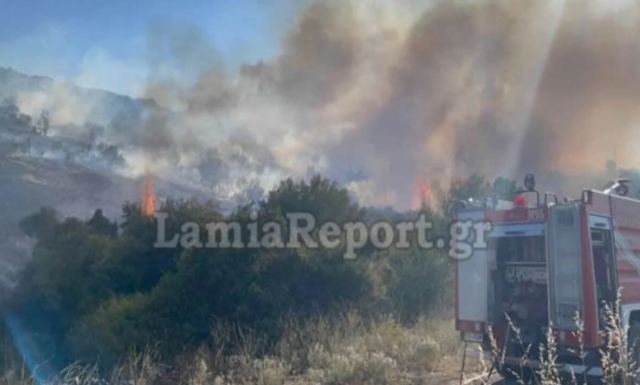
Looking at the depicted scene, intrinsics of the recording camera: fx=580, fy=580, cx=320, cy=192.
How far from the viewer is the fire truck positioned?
6.26m

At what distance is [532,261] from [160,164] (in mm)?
39606

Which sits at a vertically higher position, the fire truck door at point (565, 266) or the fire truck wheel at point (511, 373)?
the fire truck door at point (565, 266)

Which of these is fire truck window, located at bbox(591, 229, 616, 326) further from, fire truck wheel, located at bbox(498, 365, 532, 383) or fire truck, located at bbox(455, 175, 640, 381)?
fire truck wheel, located at bbox(498, 365, 532, 383)

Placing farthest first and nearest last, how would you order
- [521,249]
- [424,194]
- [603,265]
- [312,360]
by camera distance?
[424,194] < [521,249] < [603,265] < [312,360]

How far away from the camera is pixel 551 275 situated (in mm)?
6453

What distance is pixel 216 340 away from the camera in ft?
26.5

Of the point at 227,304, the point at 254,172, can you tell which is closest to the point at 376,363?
the point at 227,304

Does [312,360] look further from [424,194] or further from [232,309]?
[424,194]

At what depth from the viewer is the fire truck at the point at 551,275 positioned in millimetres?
6262

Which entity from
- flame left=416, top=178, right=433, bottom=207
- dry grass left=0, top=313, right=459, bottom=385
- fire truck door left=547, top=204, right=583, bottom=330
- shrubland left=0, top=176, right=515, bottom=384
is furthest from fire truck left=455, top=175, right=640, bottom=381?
flame left=416, top=178, right=433, bottom=207

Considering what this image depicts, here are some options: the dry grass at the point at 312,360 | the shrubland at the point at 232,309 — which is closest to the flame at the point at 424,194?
the shrubland at the point at 232,309

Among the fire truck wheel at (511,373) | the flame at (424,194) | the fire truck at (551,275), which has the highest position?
the flame at (424,194)

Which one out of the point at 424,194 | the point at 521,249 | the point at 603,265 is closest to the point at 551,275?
the point at 603,265

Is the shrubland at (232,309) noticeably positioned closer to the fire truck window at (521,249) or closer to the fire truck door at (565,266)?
the fire truck window at (521,249)
